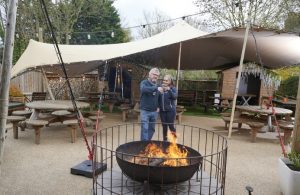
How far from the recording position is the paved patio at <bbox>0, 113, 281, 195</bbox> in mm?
3673

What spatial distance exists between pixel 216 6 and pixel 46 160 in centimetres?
1237

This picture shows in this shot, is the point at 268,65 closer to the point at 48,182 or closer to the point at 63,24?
the point at 48,182

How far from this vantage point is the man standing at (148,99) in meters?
4.74

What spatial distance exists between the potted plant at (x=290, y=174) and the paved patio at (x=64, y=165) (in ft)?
1.18

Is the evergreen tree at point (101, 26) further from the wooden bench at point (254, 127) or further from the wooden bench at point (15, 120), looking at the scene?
the wooden bench at point (254, 127)


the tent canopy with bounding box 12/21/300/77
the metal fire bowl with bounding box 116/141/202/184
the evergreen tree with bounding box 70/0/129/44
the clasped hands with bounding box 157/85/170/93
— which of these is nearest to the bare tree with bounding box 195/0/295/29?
the tent canopy with bounding box 12/21/300/77

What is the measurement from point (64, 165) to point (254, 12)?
12186 mm

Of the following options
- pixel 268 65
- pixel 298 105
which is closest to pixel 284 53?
pixel 268 65

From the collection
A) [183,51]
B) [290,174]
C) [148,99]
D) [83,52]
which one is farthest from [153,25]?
[290,174]

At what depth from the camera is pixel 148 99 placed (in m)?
4.86

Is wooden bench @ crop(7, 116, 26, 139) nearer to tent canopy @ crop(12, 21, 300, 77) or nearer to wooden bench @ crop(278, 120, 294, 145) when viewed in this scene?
tent canopy @ crop(12, 21, 300, 77)

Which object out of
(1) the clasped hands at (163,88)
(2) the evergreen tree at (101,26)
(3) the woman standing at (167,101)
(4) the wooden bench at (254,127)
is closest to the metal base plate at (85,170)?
(1) the clasped hands at (163,88)

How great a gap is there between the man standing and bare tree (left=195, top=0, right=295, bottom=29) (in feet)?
31.1

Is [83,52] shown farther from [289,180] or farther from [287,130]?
[289,180]
